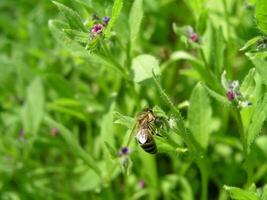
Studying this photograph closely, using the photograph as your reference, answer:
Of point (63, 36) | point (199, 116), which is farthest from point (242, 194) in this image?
point (63, 36)

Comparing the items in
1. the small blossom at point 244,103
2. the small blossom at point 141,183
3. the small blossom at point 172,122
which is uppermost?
the small blossom at point 172,122

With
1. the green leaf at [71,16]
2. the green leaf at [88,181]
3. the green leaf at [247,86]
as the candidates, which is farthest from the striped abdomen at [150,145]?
the green leaf at [88,181]

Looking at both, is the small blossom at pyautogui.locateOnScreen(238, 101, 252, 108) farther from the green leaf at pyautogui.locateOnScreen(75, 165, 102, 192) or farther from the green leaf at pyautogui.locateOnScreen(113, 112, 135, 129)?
the green leaf at pyautogui.locateOnScreen(75, 165, 102, 192)

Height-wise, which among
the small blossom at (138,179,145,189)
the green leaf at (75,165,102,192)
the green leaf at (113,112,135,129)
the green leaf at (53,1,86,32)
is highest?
the green leaf at (53,1,86,32)

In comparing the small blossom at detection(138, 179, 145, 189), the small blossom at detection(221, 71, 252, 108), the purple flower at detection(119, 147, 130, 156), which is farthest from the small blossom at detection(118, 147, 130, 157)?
the small blossom at detection(138, 179, 145, 189)

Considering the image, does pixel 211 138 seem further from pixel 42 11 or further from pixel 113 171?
pixel 42 11

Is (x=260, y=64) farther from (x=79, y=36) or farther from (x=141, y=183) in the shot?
(x=141, y=183)

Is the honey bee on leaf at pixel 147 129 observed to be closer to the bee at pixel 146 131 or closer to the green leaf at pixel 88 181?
the bee at pixel 146 131
